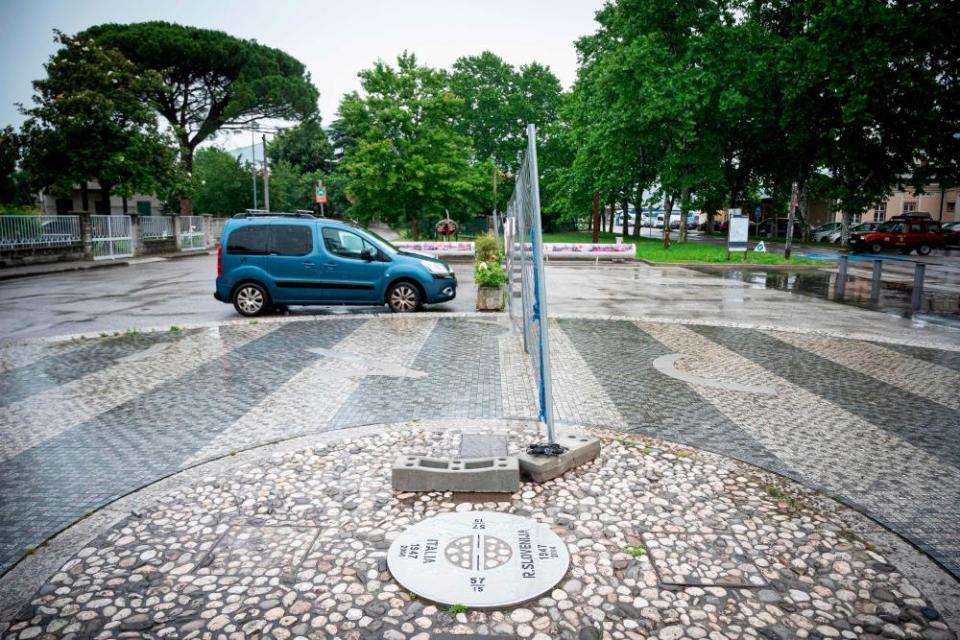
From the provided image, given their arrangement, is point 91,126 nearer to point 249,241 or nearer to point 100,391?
point 249,241

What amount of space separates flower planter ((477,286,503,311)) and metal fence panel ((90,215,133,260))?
22418 mm

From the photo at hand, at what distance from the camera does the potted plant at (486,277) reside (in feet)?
41.3

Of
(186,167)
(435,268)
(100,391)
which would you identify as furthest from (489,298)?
(186,167)

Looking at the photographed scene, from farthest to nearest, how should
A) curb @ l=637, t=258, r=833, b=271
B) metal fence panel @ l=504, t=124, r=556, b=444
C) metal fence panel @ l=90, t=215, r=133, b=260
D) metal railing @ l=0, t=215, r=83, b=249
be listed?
metal fence panel @ l=90, t=215, r=133, b=260
curb @ l=637, t=258, r=833, b=271
metal railing @ l=0, t=215, r=83, b=249
metal fence panel @ l=504, t=124, r=556, b=444

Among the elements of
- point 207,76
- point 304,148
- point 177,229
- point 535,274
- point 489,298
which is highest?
point 207,76

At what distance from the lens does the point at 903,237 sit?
34375 mm

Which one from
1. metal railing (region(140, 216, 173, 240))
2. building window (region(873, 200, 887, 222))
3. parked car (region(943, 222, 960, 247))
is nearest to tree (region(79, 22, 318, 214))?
metal railing (region(140, 216, 173, 240))

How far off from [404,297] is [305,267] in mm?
1997

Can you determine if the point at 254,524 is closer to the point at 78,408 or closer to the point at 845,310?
the point at 78,408

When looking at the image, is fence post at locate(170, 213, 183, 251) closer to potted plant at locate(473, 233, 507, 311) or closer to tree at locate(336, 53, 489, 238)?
tree at locate(336, 53, 489, 238)

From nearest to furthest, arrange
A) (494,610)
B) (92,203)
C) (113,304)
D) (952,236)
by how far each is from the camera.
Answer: (494,610), (113,304), (952,236), (92,203)

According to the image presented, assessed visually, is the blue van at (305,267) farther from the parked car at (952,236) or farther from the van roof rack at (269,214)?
the parked car at (952,236)

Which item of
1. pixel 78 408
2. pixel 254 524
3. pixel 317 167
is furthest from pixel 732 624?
pixel 317 167

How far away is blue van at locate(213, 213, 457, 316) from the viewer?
12133 millimetres
